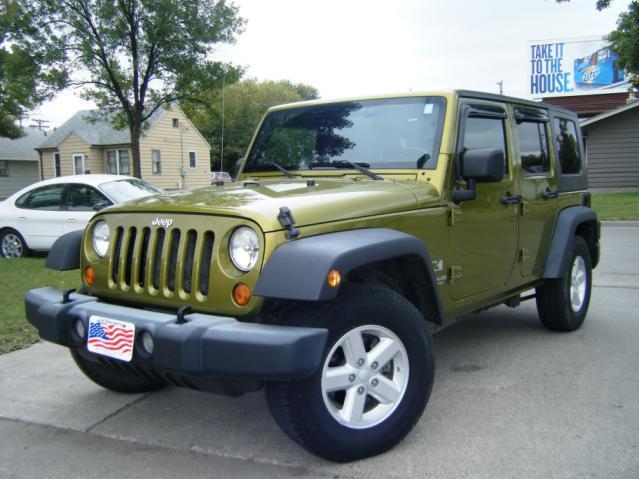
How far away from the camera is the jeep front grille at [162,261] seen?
290 cm

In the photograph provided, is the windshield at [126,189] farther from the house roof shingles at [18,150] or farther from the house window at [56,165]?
the house roof shingles at [18,150]

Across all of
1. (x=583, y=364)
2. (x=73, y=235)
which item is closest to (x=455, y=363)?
(x=583, y=364)

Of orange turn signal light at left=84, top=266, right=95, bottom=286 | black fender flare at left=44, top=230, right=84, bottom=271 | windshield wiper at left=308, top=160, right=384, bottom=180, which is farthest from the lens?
windshield wiper at left=308, top=160, right=384, bottom=180

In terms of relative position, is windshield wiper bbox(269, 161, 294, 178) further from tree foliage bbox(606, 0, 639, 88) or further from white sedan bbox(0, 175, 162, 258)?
tree foliage bbox(606, 0, 639, 88)

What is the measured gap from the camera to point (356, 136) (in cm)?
416

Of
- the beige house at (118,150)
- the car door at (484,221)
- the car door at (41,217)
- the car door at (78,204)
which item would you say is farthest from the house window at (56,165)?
the car door at (484,221)

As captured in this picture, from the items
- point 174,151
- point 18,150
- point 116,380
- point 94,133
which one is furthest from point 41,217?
point 18,150

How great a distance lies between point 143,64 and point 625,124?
17.5m

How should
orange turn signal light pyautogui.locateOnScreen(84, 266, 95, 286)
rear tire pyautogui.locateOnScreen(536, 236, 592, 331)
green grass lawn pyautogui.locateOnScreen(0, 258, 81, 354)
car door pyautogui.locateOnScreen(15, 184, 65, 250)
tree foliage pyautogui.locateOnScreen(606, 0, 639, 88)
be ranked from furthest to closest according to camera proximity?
tree foliage pyautogui.locateOnScreen(606, 0, 639, 88) → car door pyautogui.locateOnScreen(15, 184, 65, 250) → green grass lawn pyautogui.locateOnScreen(0, 258, 81, 354) → rear tire pyautogui.locateOnScreen(536, 236, 592, 331) → orange turn signal light pyautogui.locateOnScreen(84, 266, 95, 286)

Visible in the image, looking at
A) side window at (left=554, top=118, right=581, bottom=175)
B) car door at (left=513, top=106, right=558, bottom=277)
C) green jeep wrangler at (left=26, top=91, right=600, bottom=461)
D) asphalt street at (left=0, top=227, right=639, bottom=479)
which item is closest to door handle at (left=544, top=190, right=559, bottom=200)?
car door at (left=513, top=106, right=558, bottom=277)

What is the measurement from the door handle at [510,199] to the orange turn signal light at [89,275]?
2.72 metres

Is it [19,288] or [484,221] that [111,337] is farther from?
[19,288]

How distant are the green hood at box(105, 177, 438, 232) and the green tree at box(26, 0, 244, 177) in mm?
14002

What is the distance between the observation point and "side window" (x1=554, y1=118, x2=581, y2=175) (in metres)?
5.39
